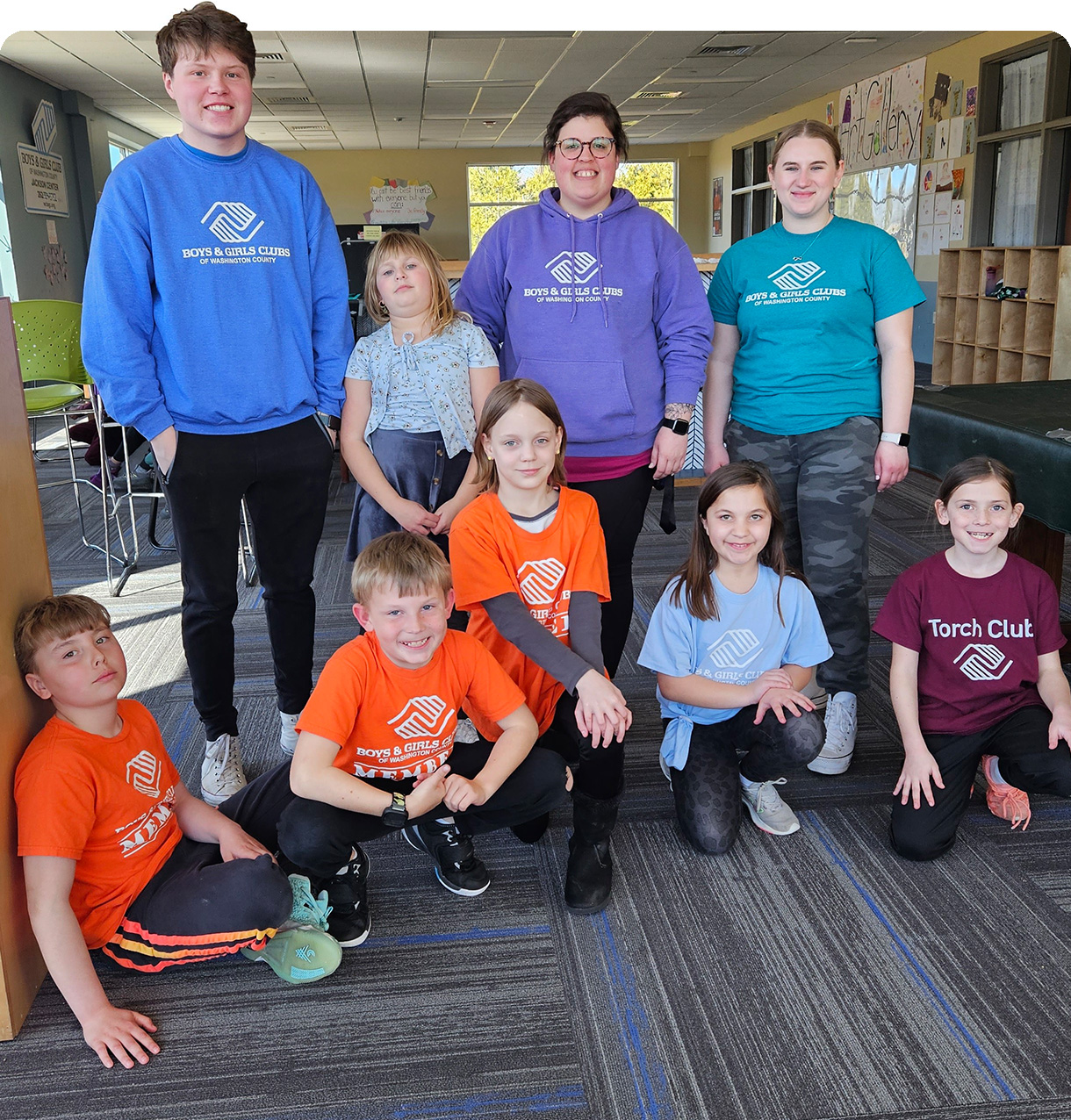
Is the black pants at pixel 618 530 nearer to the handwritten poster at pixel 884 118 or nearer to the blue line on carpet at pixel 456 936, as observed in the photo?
the blue line on carpet at pixel 456 936

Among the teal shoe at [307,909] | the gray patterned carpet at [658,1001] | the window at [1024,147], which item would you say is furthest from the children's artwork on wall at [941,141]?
the teal shoe at [307,909]

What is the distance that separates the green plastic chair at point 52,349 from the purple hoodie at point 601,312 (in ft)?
9.51

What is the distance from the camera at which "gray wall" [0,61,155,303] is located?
28.6 feet

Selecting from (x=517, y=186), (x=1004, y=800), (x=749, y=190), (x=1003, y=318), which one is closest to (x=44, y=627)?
(x=1004, y=800)

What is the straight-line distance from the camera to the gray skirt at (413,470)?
2.04 metres

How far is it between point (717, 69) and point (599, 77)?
1.20 m

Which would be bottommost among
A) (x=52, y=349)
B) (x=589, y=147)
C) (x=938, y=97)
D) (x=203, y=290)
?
(x=52, y=349)

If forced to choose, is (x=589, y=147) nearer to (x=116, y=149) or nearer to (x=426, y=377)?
(x=426, y=377)

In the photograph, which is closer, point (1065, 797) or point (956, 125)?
point (1065, 797)

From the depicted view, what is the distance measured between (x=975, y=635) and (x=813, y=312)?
2.50ft

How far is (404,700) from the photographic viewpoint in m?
1.66
